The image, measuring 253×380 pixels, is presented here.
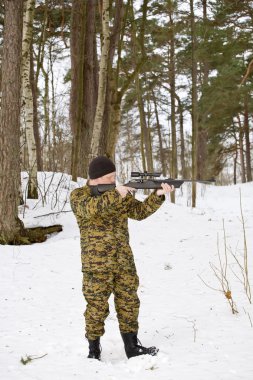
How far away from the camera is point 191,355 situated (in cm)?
336

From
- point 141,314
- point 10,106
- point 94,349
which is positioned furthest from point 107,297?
point 10,106

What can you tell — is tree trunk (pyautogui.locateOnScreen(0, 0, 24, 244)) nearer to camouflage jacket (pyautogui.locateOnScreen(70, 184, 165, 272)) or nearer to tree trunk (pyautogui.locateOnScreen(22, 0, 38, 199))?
tree trunk (pyautogui.locateOnScreen(22, 0, 38, 199))

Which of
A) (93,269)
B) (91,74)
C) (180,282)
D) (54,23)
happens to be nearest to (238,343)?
(93,269)

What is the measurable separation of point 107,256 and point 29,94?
20.1 ft

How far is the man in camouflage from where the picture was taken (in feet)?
10.5

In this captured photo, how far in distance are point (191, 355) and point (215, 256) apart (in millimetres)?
3560

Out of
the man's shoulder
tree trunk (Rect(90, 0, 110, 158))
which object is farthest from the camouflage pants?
tree trunk (Rect(90, 0, 110, 158))

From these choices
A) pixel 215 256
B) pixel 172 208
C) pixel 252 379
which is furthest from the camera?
pixel 172 208

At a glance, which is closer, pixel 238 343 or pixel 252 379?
pixel 252 379

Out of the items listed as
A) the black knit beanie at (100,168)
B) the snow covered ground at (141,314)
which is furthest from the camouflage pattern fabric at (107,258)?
the snow covered ground at (141,314)

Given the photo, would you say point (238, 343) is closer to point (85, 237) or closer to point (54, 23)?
point (85, 237)

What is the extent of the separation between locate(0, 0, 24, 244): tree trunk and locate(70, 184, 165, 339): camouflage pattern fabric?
3.28m

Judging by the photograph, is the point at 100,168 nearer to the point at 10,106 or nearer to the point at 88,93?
the point at 10,106

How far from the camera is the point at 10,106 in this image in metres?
6.28
